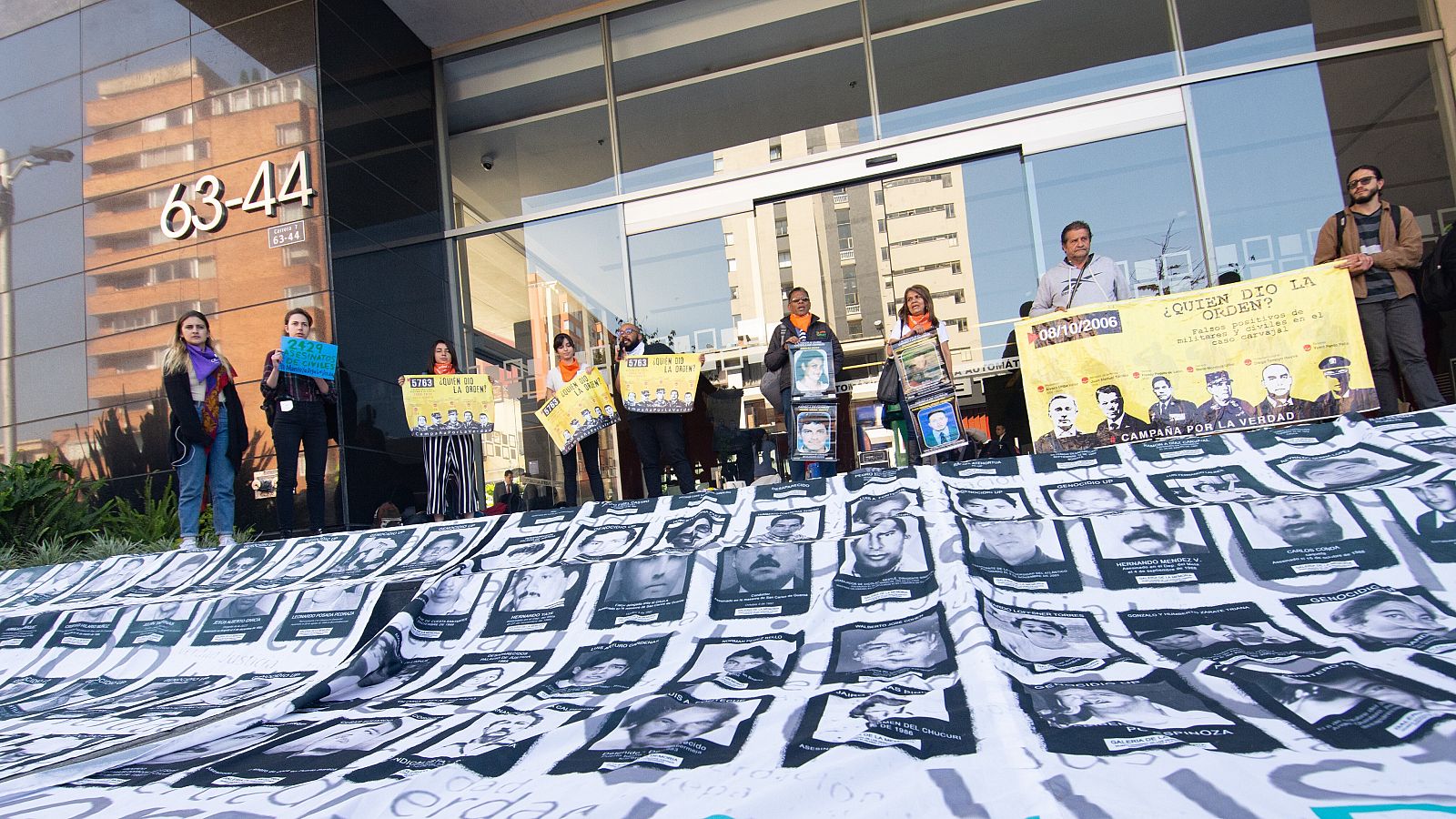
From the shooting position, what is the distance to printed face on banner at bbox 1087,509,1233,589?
307cm

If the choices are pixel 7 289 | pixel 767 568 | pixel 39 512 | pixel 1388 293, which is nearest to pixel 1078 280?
pixel 1388 293

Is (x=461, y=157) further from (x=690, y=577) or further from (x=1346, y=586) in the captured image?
(x=1346, y=586)

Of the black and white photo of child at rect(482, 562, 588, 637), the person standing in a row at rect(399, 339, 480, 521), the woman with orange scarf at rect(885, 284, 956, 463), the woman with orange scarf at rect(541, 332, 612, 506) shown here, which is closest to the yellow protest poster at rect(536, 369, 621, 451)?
the woman with orange scarf at rect(541, 332, 612, 506)

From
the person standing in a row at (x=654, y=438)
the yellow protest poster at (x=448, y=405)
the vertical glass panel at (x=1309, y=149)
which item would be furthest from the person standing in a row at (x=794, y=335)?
the vertical glass panel at (x=1309, y=149)

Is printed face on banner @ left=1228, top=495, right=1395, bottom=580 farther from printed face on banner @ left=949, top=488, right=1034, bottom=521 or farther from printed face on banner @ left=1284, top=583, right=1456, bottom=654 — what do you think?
printed face on banner @ left=949, top=488, right=1034, bottom=521

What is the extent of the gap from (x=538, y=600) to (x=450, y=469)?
2765 millimetres

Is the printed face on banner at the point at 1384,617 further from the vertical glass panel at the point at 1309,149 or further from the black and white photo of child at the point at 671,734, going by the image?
the vertical glass panel at the point at 1309,149

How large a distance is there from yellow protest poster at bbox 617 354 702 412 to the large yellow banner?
2.19 meters

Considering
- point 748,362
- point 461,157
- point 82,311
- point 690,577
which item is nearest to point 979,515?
point 690,577

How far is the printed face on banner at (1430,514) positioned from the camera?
2893mm

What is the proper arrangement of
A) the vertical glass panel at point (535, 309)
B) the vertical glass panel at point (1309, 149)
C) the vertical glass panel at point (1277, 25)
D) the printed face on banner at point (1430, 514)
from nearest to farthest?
1. the printed face on banner at point (1430, 514)
2. the vertical glass panel at point (1309, 149)
3. the vertical glass panel at point (1277, 25)
4. the vertical glass panel at point (535, 309)

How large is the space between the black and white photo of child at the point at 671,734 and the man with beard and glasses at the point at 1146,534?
1520mm

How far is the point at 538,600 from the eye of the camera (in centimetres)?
373

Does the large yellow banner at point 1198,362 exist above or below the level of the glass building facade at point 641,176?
below
